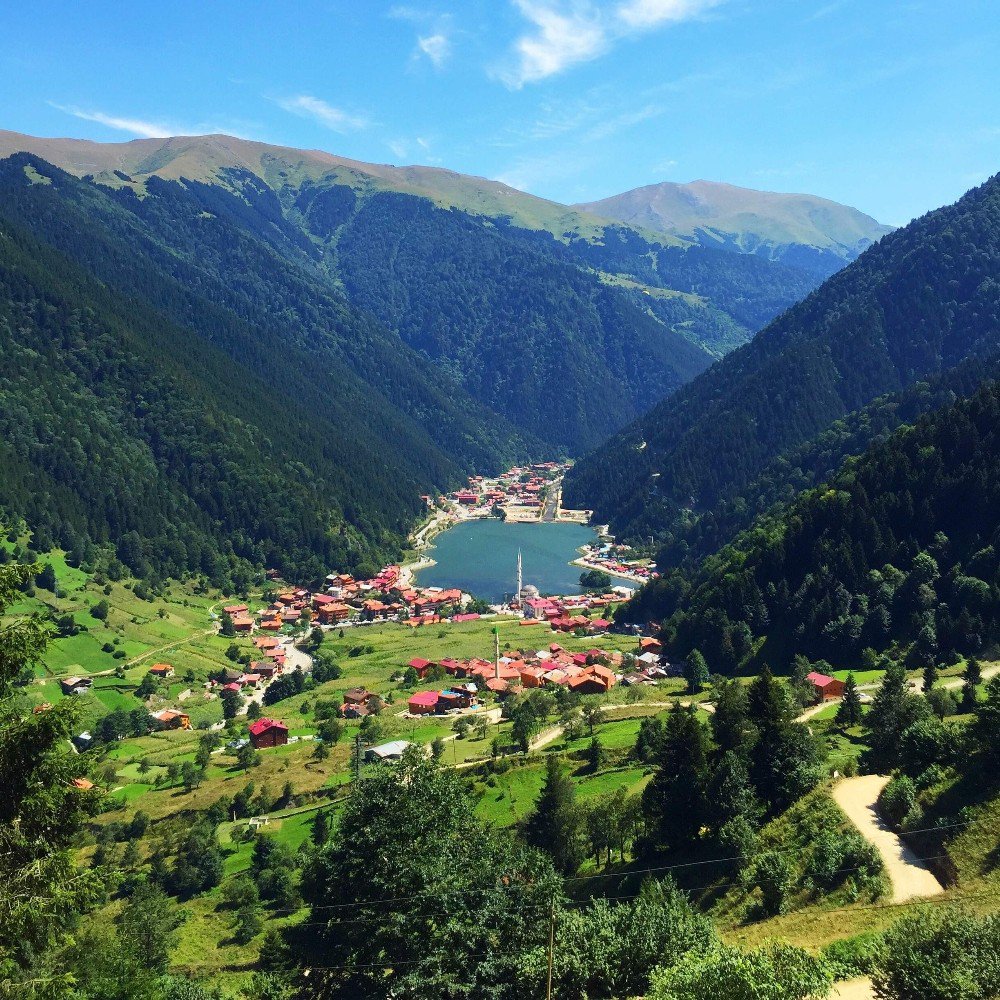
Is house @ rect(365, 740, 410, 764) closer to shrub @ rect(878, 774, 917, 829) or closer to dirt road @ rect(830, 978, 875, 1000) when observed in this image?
shrub @ rect(878, 774, 917, 829)

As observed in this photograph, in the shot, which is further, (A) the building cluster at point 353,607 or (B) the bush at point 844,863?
(A) the building cluster at point 353,607

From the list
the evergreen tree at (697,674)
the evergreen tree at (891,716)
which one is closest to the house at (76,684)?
Result: the evergreen tree at (697,674)

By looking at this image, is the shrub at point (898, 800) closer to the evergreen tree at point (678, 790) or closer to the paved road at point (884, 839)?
the paved road at point (884, 839)

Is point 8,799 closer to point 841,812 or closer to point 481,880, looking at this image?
point 481,880

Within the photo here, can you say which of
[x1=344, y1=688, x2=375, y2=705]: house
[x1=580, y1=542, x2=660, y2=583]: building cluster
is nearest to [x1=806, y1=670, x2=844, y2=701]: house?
[x1=344, y1=688, x2=375, y2=705]: house

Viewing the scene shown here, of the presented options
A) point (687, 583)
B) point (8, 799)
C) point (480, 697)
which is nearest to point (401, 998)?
point (8, 799)

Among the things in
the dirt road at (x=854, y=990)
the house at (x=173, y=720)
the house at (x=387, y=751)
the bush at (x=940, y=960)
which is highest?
the bush at (x=940, y=960)
